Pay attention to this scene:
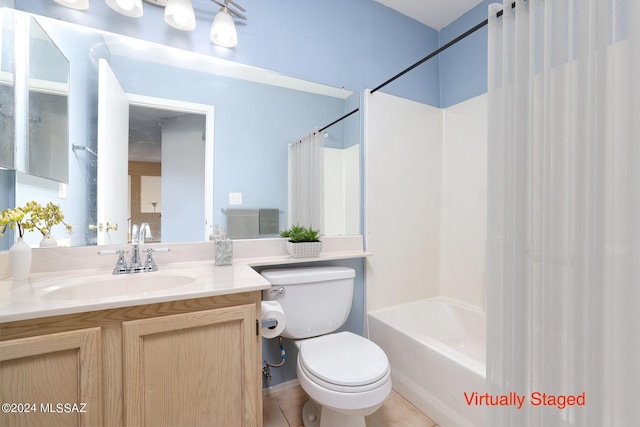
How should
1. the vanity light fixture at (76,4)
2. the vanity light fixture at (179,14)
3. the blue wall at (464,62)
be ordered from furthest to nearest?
the blue wall at (464,62) < the vanity light fixture at (179,14) < the vanity light fixture at (76,4)

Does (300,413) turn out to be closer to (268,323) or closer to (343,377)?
(343,377)

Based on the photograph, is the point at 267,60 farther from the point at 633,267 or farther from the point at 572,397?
the point at 572,397

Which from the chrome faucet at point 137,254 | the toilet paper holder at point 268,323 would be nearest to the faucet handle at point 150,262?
the chrome faucet at point 137,254

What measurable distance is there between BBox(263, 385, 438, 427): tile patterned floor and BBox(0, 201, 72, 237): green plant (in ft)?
4.33

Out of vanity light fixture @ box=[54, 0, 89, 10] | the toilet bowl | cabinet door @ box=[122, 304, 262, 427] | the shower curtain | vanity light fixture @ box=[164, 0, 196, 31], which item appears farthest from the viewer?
vanity light fixture @ box=[164, 0, 196, 31]

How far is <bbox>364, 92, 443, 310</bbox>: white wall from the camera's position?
1.85 metres

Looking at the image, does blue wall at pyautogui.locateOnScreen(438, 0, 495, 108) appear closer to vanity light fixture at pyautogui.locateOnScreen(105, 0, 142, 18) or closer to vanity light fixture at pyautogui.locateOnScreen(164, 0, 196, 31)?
vanity light fixture at pyautogui.locateOnScreen(164, 0, 196, 31)

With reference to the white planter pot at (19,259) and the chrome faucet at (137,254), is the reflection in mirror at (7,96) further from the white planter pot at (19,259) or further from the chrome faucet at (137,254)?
the chrome faucet at (137,254)

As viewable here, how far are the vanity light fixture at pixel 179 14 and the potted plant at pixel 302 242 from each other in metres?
1.15

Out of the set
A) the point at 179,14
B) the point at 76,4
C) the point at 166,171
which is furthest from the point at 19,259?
the point at 179,14

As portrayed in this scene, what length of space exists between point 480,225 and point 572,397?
4.20 feet

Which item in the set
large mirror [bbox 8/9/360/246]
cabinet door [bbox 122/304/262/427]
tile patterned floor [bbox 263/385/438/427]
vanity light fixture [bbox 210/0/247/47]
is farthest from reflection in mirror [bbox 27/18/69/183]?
tile patterned floor [bbox 263/385/438/427]

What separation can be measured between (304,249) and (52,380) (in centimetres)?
103

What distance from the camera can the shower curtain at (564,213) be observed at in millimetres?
678
